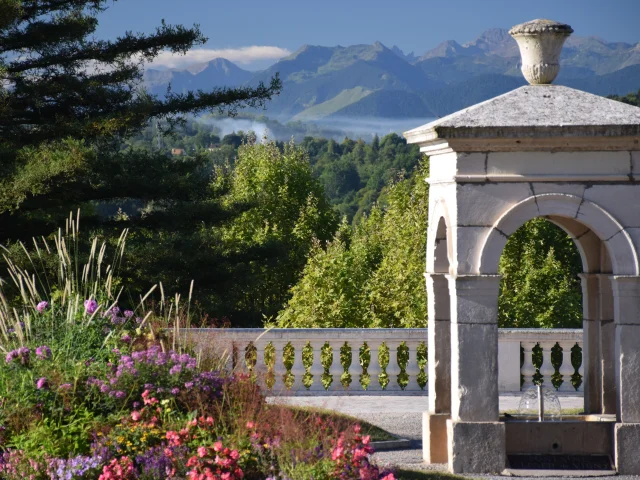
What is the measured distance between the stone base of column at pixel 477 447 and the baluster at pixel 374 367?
12.8 feet

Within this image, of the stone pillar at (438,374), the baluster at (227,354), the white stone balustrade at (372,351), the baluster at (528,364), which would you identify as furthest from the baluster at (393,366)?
the stone pillar at (438,374)

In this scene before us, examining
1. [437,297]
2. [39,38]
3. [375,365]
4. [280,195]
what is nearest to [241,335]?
[375,365]

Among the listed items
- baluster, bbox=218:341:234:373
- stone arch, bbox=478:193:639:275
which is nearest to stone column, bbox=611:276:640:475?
stone arch, bbox=478:193:639:275

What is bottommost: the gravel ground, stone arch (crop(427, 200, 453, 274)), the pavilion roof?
the gravel ground

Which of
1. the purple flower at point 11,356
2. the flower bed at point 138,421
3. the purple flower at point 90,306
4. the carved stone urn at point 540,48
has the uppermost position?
the carved stone urn at point 540,48

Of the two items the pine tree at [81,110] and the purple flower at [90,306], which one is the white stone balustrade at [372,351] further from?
the pine tree at [81,110]

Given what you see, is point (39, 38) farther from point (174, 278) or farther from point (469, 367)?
point (469, 367)

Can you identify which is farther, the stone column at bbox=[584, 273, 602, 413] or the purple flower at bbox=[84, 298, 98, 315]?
the stone column at bbox=[584, 273, 602, 413]

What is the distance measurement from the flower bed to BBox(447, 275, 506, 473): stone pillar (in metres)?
0.78

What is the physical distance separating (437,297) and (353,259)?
11980mm

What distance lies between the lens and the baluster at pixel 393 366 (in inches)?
436

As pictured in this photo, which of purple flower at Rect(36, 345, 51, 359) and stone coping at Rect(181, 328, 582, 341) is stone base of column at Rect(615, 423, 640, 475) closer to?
stone coping at Rect(181, 328, 582, 341)

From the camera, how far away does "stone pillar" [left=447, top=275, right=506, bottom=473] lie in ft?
23.1

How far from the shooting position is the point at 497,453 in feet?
23.1
